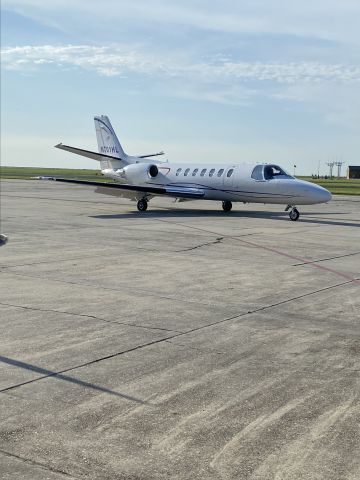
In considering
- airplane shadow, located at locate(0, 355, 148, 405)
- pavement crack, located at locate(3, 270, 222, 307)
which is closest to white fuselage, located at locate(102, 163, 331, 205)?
pavement crack, located at locate(3, 270, 222, 307)

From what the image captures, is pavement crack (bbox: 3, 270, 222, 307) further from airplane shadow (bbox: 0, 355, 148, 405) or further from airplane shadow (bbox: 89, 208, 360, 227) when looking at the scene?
airplane shadow (bbox: 89, 208, 360, 227)

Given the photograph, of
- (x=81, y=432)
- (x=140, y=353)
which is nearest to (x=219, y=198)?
(x=140, y=353)

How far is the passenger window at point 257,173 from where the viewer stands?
29469 millimetres

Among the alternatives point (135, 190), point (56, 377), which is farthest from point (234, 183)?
point (56, 377)

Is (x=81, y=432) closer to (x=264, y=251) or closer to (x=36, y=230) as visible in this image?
(x=264, y=251)

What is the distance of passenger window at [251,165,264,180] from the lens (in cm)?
2947

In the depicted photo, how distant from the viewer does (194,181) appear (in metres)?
32.8

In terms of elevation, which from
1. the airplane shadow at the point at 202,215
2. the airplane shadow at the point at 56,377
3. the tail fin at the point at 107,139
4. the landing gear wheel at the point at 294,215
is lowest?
the airplane shadow at the point at 56,377

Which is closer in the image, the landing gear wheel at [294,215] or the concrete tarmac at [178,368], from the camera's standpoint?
the concrete tarmac at [178,368]

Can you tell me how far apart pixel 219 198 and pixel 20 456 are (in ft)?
90.1

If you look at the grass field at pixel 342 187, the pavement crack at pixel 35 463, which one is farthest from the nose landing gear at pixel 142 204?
the grass field at pixel 342 187

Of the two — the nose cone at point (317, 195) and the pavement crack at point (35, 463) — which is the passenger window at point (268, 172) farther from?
the pavement crack at point (35, 463)

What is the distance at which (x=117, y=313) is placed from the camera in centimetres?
966

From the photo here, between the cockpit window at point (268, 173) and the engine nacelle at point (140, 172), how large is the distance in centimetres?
671
